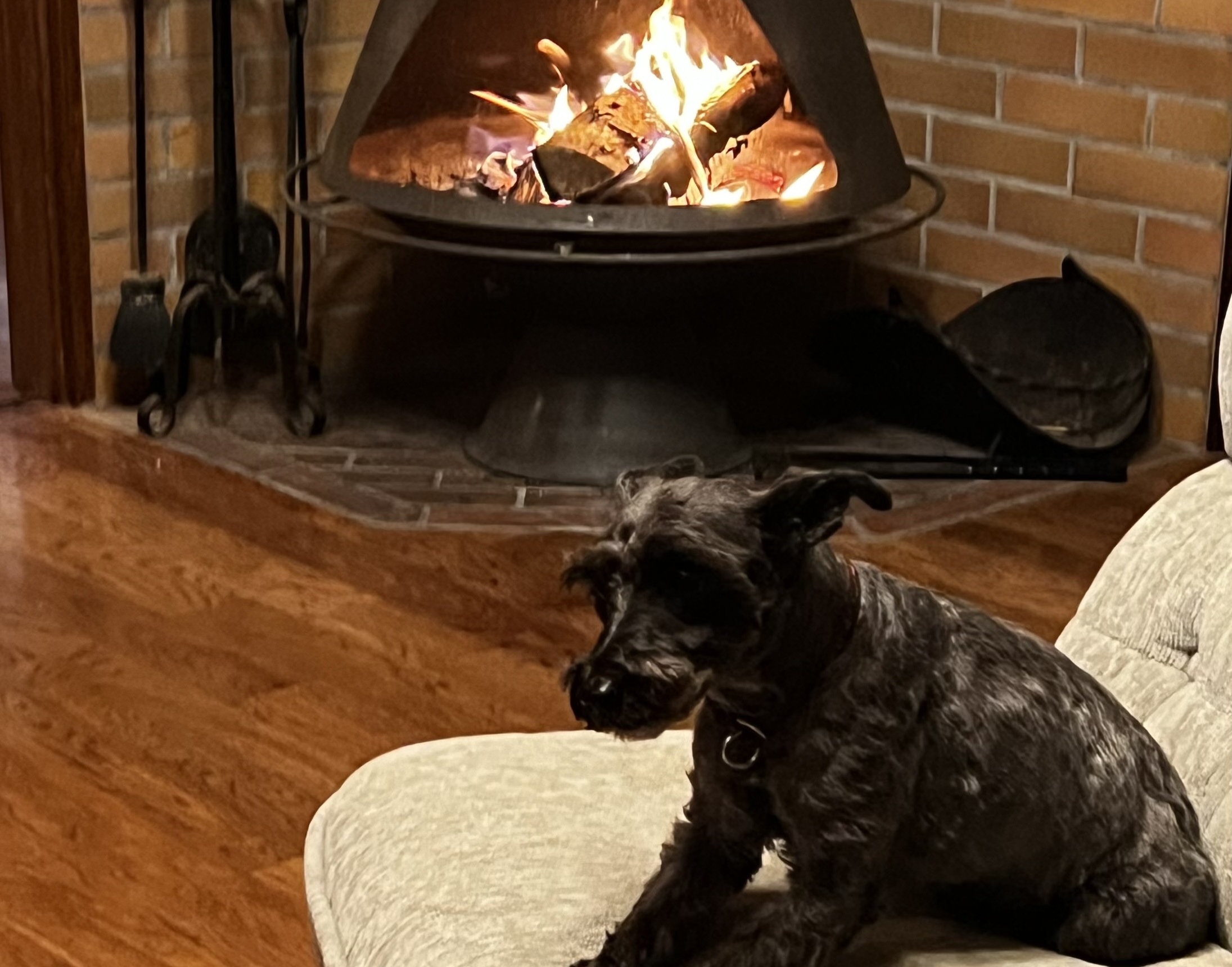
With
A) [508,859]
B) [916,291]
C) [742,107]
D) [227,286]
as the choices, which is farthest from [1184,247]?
[508,859]

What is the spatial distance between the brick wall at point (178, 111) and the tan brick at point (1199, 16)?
139cm

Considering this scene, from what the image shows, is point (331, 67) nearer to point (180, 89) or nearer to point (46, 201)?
point (180, 89)

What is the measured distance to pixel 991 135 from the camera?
144 inches

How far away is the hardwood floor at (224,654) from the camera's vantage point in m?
2.08

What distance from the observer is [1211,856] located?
54.6 inches

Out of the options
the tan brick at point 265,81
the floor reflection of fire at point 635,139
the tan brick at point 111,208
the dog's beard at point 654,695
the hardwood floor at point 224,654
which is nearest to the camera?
the dog's beard at point 654,695

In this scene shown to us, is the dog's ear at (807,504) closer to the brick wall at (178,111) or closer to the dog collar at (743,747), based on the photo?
the dog collar at (743,747)

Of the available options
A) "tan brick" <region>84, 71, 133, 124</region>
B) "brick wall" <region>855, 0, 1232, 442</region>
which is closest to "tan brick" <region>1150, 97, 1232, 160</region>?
"brick wall" <region>855, 0, 1232, 442</region>

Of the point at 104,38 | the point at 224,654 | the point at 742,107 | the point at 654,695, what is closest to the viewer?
the point at 654,695

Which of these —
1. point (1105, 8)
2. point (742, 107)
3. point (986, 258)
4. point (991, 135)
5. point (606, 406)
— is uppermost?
point (1105, 8)

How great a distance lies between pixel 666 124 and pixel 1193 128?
0.91 m

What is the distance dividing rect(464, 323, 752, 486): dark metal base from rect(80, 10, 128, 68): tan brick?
843mm

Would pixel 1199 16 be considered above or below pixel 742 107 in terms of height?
above

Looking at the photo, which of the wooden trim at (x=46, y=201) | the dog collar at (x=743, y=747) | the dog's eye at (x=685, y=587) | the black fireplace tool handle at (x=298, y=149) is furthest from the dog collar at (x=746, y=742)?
the wooden trim at (x=46, y=201)
